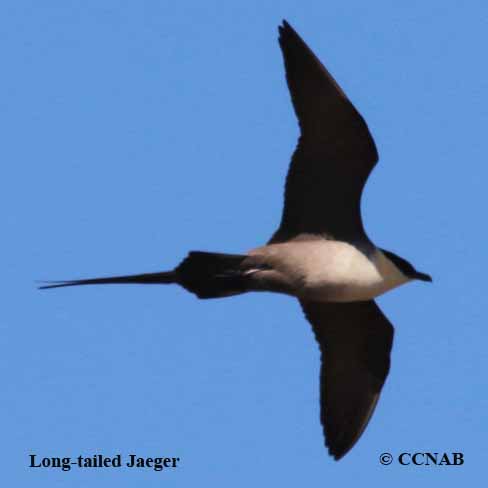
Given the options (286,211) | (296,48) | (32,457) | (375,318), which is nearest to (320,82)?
(296,48)

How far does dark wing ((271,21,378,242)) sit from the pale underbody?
0.43 ft

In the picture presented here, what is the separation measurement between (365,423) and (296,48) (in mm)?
2851

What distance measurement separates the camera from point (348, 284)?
9.78m

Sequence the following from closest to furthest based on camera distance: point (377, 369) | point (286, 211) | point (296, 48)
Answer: point (296, 48) → point (286, 211) → point (377, 369)

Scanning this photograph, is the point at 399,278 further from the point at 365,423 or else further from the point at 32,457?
Answer: the point at 32,457

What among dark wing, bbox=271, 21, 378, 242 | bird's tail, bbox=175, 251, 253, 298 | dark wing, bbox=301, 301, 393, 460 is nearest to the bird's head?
dark wing, bbox=271, 21, 378, 242

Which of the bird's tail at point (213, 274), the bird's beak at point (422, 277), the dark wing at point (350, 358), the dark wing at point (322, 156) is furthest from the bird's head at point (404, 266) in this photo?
the bird's tail at point (213, 274)

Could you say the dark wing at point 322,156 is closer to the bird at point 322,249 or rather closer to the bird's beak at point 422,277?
the bird at point 322,249

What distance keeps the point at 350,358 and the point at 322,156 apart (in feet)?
5.64

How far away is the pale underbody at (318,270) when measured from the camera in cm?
974

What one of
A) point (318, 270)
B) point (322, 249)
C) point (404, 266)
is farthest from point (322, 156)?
point (404, 266)

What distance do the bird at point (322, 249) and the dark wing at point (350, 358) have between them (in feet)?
0.03

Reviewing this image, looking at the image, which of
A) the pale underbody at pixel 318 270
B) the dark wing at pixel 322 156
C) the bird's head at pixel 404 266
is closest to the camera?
the dark wing at pixel 322 156

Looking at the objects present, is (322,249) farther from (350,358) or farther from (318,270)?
(350,358)
